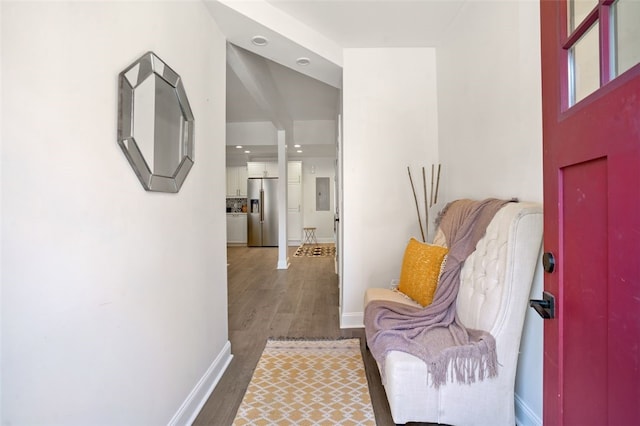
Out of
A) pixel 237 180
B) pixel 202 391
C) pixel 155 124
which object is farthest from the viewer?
pixel 237 180

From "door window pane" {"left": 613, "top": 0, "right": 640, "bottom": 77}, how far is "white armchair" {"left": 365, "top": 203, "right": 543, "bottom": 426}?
0.81 metres

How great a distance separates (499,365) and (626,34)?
1.25m

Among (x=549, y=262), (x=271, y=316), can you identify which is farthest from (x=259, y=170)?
(x=549, y=262)

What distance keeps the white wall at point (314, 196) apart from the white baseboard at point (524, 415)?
689cm

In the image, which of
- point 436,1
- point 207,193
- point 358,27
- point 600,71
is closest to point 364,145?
point 358,27

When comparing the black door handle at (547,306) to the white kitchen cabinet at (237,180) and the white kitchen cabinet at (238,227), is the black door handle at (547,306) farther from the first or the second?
the white kitchen cabinet at (237,180)

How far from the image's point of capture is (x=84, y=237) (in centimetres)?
89

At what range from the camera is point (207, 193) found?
185 centimetres

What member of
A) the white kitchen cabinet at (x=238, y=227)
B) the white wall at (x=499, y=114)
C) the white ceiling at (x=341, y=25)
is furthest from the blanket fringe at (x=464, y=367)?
the white kitchen cabinet at (x=238, y=227)

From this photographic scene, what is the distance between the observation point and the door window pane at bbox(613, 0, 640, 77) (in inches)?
22.0

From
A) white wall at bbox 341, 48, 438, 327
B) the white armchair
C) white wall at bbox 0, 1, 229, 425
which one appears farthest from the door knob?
white wall at bbox 341, 48, 438, 327

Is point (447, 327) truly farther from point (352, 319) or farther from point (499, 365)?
point (352, 319)

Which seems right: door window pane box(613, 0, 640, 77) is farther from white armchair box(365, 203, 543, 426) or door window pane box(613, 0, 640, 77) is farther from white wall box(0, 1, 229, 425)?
white wall box(0, 1, 229, 425)

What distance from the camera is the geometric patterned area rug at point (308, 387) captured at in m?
1.56
